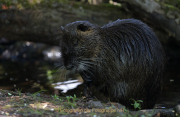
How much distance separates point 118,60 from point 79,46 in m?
0.63

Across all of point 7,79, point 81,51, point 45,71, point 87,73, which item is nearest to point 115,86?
point 87,73

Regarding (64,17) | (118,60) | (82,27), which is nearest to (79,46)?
(82,27)

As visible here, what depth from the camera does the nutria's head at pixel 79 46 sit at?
345cm

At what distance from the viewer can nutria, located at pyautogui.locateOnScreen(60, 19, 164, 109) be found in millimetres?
3557

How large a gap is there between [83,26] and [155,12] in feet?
11.9

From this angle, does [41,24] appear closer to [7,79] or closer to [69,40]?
[7,79]

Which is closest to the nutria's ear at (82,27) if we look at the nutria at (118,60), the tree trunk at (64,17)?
the nutria at (118,60)

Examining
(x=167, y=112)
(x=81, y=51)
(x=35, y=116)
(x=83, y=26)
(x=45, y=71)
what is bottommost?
(x=45, y=71)

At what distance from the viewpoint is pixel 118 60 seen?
12.1ft

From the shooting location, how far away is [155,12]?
21.6 feet

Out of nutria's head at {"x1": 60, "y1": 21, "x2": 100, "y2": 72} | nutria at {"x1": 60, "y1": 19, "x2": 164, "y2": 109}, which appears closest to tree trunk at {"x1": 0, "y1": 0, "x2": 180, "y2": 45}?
nutria at {"x1": 60, "y1": 19, "x2": 164, "y2": 109}

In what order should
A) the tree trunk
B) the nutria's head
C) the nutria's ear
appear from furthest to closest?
1. the tree trunk
2. the nutria's ear
3. the nutria's head

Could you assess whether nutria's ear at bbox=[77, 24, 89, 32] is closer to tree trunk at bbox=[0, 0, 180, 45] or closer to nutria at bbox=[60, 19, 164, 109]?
→ nutria at bbox=[60, 19, 164, 109]

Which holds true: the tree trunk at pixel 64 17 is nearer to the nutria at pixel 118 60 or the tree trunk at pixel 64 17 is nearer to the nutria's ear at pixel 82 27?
the nutria at pixel 118 60
